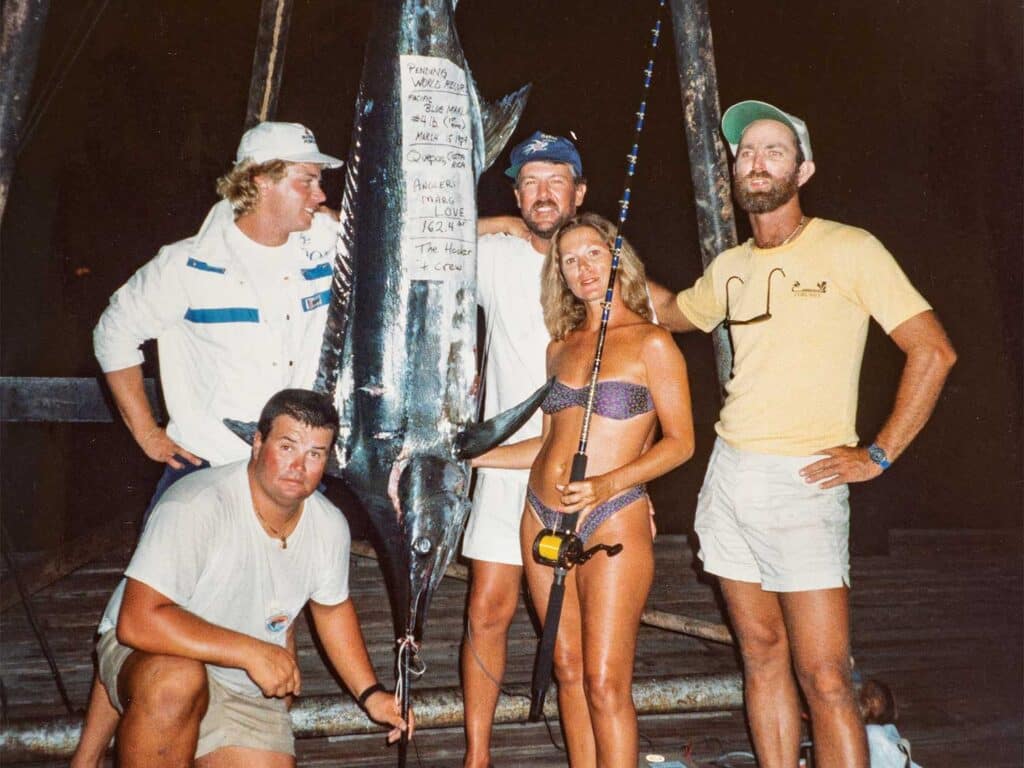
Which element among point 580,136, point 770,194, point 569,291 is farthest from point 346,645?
point 580,136

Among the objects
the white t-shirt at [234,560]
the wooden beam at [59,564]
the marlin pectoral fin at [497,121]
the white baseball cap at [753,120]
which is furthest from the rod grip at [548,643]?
the wooden beam at [59,564]

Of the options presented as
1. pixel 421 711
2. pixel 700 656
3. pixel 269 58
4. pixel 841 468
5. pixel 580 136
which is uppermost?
pixel 580 136

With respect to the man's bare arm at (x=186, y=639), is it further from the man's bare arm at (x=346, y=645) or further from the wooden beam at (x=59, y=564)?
the wooden beam at (x=59, y=564)

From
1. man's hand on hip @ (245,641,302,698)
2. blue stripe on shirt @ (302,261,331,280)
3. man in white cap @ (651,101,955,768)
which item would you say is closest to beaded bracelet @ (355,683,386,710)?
man's hand on hip @ (245,641,302,698)

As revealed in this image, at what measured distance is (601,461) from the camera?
2.20 meters

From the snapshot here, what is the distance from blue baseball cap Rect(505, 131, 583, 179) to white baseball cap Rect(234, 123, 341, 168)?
0.53 m

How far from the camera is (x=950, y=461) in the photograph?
41.1ft

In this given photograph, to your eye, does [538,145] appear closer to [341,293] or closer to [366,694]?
[341,293]

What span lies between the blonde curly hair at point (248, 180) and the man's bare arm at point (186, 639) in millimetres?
987

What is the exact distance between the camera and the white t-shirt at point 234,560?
76.6 inches

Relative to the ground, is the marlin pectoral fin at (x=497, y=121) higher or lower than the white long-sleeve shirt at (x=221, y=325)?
higher

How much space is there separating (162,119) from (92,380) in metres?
8.98

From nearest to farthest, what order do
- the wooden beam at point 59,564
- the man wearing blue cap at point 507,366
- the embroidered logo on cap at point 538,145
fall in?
the man wearing blue cap at point 507,366 → the embroidered logo on cap at point 538,145 → the wooden beam at point 59,564

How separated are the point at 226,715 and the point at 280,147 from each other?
139 centimetres
